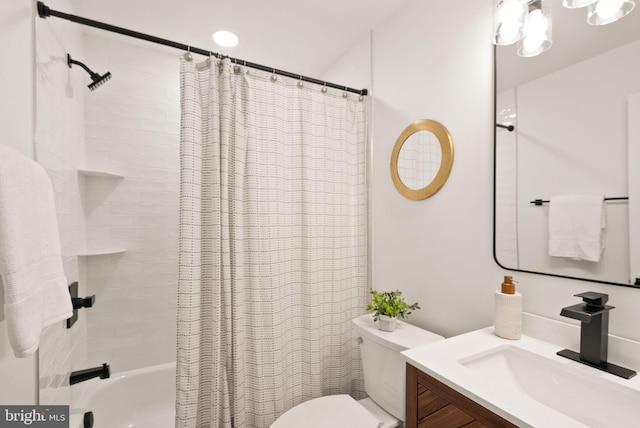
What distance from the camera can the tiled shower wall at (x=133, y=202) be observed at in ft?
6.40

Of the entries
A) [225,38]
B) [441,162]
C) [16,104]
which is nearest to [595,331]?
[441,162]

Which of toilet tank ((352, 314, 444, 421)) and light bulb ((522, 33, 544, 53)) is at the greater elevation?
light bulb ((522, 33, 544, 53))

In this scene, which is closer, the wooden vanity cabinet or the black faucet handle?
the wooden vanity cabinet

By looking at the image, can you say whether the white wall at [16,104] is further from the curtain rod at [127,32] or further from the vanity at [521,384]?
the vanity at [521,384]

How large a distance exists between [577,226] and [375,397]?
3.72 feet

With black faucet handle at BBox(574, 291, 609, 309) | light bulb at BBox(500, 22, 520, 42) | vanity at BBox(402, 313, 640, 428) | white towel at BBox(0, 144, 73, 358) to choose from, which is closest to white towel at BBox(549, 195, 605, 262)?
black faucet handle at BBox(574, 291, 609, 309)

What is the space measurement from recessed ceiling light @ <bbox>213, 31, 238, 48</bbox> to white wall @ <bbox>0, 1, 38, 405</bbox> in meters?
0.98

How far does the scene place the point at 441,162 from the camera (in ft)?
4.68

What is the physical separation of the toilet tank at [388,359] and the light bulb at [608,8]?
4.21ft

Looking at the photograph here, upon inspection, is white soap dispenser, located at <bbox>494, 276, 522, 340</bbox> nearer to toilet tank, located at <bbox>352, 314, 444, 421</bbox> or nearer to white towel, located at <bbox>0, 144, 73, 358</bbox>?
toilet tank, located at <bbox>352, 314, 444, 421</bbox>

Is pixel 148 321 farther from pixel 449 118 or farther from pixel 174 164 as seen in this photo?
pixel 449 118

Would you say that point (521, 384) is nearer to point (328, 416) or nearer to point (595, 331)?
point (595, 331)

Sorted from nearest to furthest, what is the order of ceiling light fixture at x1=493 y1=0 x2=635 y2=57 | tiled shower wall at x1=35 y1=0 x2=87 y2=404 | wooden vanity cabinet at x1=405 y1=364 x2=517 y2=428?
wooden vanity cabinet at x1=405 y1=364 x2=517 y2=428, ceiling light fixture at x1=493 y1=0 x2=635 y2=57, tiled shower wall at x1=35 y1=0 x2=87 y2=404

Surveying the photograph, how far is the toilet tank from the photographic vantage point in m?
1.30
